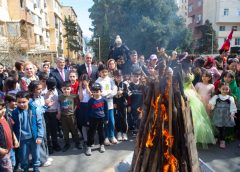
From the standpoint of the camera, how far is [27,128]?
14.2ft

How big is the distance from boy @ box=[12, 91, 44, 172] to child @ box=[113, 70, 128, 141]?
2018 mm

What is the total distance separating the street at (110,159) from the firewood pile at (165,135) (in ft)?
5.02

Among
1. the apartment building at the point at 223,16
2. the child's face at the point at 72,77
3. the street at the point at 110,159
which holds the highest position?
the apartment building at the point at 223,16

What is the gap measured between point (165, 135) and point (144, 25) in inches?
1032

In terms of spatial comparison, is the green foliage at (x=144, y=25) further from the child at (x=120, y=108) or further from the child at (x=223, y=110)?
the child at (x=223, y=110)

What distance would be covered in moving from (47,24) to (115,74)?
4403cm

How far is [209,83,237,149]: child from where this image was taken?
5.31 metres

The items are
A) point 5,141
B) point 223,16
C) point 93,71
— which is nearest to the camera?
point 5,141

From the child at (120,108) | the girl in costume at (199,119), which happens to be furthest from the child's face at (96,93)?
the girl in costume at (199,119)

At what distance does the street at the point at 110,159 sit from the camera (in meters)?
4.59

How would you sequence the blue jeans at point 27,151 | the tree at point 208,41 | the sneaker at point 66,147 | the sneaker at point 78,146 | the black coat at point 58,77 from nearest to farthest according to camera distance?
the blue jeans at point 27,151 → the sneaker at point 66,147 → the sneaker at point 78,146 → the black coat at point 58,77 → the tree at point 208,41

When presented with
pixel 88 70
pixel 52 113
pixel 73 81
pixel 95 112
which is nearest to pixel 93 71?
pixel 88 70

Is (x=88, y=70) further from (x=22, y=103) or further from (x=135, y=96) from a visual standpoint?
(x=22, y=103)

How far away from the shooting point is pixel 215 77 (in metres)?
6.97
